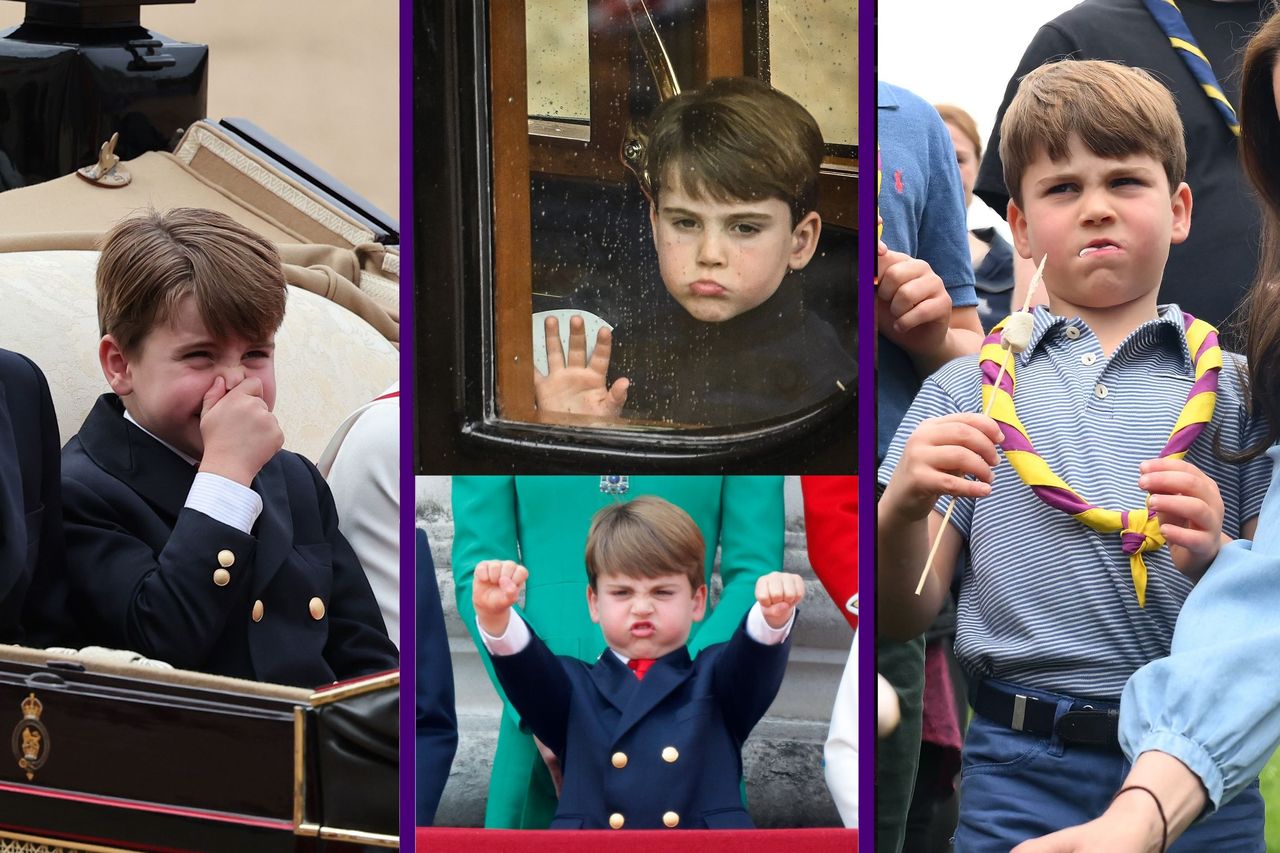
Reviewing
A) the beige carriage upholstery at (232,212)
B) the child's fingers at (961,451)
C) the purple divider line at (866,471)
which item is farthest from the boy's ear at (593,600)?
the beige carriage upholstery at (232,212)

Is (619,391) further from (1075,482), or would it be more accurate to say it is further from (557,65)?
(1075,482)

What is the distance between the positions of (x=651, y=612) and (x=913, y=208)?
68 cm

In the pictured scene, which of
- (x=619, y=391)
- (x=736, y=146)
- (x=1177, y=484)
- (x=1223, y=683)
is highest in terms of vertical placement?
(x=736, y=146)

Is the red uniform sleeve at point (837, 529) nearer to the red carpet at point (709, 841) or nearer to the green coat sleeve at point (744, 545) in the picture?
the green coat sleeve at point (744, 545)

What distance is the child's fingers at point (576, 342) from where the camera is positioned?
7.59 ft

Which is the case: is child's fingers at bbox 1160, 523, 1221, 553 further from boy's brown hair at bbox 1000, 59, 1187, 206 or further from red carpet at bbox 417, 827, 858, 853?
red carpet at bbox 417, 827, 858, 853

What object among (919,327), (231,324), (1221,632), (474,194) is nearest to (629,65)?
(474,194)

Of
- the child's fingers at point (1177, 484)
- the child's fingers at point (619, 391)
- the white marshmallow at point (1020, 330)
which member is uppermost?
the white marshmallow at point (1020, 330)

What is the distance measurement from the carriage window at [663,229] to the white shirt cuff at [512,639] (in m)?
0.29

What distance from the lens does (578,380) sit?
232cm

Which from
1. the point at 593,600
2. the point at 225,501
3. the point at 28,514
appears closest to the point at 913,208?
the point at 593,600

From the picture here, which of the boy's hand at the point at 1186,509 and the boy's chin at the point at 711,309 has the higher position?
the boy's chin at the point at 711,309

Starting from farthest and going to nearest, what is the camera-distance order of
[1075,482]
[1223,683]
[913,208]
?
1. [913,208]
2. [1075,482]
3. [1223,683]

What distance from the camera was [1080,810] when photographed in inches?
87.7
